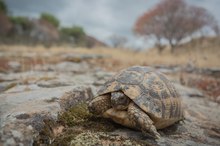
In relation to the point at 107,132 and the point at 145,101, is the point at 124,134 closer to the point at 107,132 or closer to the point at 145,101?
the point at 107,132

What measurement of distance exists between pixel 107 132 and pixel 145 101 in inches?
23.0

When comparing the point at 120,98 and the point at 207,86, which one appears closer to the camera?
the point at 120,98

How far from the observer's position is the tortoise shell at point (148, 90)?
10.9 feet

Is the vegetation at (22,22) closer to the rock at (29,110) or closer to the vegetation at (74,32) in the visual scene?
the vegetation at (74,32)

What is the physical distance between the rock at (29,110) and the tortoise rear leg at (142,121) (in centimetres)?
91

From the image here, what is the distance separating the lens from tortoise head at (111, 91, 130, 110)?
3.37 metres

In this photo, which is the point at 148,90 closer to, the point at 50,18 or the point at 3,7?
the point at 3,7

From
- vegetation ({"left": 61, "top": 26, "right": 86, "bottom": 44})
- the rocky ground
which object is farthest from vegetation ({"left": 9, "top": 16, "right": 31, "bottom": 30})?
the rocky ground

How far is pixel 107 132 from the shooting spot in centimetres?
329

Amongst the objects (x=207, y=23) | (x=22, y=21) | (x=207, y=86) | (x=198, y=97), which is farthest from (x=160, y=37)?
(x=22, y=21)

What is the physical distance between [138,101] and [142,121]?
0.27 metres

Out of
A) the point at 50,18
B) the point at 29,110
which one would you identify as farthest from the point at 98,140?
the point at 50,18

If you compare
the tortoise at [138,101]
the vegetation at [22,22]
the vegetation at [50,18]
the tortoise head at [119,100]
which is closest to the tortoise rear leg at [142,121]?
the tortoise at [138,101]

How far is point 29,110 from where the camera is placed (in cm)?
312
